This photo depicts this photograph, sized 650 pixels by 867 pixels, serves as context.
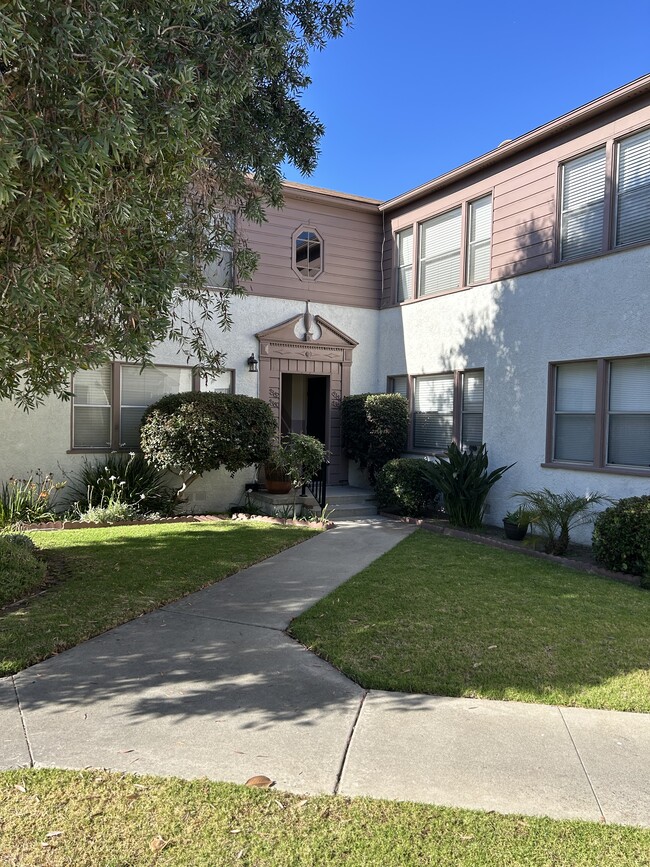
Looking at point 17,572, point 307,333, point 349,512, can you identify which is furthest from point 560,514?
point 17,572

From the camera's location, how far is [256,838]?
9.13 ft

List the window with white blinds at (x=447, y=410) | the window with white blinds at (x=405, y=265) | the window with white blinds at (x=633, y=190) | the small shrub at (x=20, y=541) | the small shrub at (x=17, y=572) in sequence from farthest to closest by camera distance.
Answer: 1. the window with white blinds at (x=405, y=265)
2. the window with white blinds at (x=447, y=410)
3. the window with white blinds at (x=633, y=190)
4. the small shrub at (x=20, y=541)
5. the small shrub at (x=17, y=572)

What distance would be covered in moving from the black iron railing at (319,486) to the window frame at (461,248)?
3973mm

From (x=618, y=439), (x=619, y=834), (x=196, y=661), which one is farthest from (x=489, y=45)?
(x=619, y=834)

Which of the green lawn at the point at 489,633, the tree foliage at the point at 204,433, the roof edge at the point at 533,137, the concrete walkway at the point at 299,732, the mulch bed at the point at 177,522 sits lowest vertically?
the concrete walkway at the point at 299,732

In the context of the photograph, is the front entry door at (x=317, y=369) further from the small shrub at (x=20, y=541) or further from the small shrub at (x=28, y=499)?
the small shrub at (x=20, y=541)

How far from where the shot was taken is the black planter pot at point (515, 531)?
31.2 feet

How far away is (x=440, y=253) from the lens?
12195 mm

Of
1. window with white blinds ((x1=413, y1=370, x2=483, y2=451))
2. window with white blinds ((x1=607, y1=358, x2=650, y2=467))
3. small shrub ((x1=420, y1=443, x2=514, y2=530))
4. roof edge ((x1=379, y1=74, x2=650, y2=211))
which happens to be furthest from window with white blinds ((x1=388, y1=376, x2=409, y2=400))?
window with white blinds ((x1=607, y1=358, x2=650, y2=467))

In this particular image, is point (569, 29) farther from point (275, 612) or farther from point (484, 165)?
point (275, 612)

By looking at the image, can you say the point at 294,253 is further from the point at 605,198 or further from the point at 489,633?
the point at 489,633

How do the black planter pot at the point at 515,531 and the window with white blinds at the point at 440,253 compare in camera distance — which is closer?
the black planter pot at the point at 515,531

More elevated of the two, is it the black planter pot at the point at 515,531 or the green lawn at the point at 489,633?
the black planter pot at the point at 515,531

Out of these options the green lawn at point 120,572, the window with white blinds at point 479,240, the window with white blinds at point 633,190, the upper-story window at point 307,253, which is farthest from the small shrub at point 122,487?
the window with white blinds at point 633,190
